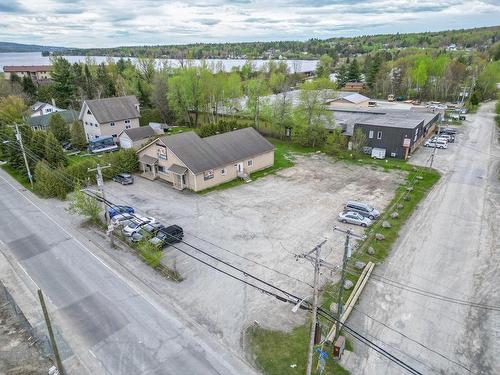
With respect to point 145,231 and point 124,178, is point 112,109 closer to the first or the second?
point 124,178

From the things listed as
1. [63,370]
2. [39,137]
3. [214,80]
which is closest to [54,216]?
[39,137]

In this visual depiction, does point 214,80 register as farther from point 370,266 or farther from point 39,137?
point 370,266

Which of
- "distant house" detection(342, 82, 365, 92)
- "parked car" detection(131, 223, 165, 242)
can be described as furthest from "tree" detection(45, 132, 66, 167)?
"distant house" detection(342, 82, 365, 92)

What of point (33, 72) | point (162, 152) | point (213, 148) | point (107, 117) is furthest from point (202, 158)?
point (33, 72)

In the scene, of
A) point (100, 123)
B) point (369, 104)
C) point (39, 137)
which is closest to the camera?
point (39, 137)

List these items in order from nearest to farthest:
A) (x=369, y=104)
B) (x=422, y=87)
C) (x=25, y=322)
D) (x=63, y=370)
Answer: (x=63, y=370) < (x=25, y=322) < (x=369, y=104) < (x=422, y=87)

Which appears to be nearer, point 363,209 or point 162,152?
point 363,209

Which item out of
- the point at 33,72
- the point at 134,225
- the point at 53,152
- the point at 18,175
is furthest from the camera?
the point at 33,72
